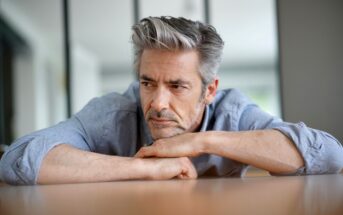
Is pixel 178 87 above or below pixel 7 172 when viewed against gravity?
above

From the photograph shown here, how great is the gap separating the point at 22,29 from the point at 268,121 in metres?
5.86

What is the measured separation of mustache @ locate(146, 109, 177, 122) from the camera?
132 cm

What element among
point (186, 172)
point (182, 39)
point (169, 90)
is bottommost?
point (186, 172)

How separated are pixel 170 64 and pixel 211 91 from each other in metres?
0.23

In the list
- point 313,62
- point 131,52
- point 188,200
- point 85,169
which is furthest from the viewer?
point 313,62

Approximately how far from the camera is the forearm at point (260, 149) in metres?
1.19

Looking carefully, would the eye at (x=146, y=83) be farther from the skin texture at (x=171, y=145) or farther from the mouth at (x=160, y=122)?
the mouth at (x=160, y=122)

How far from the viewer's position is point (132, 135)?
1.47 m

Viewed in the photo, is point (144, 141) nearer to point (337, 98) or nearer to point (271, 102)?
point (337, 98)

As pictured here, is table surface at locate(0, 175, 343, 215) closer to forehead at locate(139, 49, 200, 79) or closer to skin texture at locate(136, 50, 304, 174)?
skin texture at locate(136, 50, 304, 174)

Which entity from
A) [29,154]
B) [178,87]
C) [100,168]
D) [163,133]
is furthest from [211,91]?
[29,154]

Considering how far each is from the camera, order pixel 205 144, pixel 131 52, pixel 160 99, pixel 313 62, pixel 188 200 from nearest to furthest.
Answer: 1. pixel 188 200
2. pixel 205 144
3. pixel 160 99
4. pixel 131 52
5. pixel 313 62

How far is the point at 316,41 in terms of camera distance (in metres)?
2.91

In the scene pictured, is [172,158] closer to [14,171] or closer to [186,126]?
[186,126]
